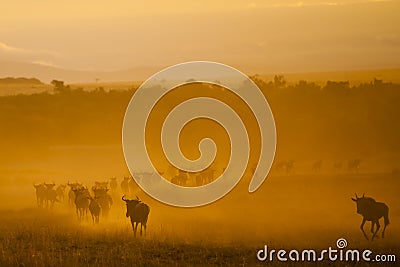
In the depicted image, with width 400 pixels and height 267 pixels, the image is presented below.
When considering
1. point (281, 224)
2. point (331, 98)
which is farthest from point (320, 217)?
point (331, 98)

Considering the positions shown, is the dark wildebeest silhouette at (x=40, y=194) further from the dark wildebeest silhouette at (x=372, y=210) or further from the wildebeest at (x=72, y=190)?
the dark wildebeest silhouette at (x=372, y=210)

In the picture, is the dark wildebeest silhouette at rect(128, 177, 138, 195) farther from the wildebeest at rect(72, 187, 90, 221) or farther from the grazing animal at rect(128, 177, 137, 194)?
the wildebeest at rect(72, 187, 90, 221)

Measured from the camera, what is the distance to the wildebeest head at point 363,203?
4852 millimetres

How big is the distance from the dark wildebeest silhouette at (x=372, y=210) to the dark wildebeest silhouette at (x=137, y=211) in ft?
4.67

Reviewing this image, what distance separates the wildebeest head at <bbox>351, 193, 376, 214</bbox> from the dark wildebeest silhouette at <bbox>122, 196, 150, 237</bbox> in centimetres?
142

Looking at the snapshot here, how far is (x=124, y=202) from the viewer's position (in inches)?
197

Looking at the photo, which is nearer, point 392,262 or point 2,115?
point 392,262

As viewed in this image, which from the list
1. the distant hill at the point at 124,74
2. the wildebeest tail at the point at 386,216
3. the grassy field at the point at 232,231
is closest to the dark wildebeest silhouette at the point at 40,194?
the grassy field at the point at 232,231

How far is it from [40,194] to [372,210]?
2.28 metres

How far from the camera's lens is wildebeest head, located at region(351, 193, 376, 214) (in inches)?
191

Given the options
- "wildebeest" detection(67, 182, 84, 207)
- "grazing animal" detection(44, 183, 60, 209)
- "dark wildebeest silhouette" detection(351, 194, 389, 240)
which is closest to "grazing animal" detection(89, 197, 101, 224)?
"wildebeest" detection(67, 182, 84, 207)

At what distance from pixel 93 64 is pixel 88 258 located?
1.35 m

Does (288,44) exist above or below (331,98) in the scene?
above

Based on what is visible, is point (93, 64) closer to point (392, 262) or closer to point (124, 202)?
point (124, 202)
